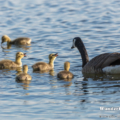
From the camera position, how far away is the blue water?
373 inches

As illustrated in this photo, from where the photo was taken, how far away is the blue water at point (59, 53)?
9.48 m

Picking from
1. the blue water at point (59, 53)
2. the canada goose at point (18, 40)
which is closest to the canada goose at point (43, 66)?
the blue water at point (59, 53)

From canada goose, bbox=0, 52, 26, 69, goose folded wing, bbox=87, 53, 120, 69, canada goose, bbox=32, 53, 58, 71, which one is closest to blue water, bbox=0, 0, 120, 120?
canada goose, bbox=32, 53, 58, 71

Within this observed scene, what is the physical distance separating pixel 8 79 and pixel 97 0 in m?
21.0

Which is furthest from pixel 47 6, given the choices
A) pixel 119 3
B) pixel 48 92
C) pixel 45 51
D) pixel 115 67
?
pixel 48 92

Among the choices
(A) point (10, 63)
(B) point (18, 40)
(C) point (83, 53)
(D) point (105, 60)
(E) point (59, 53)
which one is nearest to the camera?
(D) point (105, 60)

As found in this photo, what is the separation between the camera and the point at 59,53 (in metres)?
16.6

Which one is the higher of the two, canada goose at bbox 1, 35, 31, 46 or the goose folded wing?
canada goose at bbox 1, 35, 31, 46

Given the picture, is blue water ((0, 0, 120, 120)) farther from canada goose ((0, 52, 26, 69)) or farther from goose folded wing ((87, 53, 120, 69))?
goose folded wing ((87, 53, 120, 69))

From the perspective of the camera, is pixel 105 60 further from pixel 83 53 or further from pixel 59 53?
pixel 59 53

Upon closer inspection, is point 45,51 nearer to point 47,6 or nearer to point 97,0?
point 47,6

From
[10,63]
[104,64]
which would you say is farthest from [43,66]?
[104,64]

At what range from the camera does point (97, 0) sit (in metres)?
32.3

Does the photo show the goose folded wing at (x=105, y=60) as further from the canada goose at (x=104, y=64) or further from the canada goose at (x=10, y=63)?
the canada goose at (x=10, y=63)
